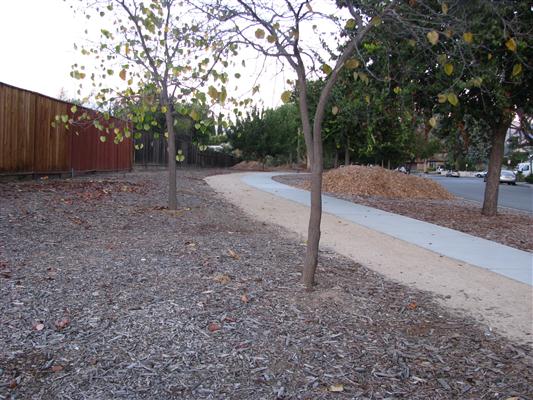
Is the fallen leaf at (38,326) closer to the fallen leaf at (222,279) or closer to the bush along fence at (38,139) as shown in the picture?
the fallen leaf at (222,279)

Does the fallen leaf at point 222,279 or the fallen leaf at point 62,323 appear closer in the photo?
the fallen leaf at point 62,323

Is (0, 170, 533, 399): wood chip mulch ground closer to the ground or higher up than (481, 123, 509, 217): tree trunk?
closer to the ground

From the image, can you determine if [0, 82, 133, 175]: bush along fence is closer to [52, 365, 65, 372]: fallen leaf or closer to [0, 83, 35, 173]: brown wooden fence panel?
[0, 83, 35, 173]: brown wooden fence panel

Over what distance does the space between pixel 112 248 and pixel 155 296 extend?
1.99 metres

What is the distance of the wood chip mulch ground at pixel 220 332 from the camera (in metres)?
3.22

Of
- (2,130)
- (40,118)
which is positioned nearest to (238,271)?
(2,130)

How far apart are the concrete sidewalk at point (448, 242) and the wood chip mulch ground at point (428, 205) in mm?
507

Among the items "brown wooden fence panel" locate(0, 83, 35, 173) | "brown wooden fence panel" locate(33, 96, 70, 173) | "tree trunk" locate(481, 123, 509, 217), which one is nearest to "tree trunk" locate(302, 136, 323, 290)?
"tree trunk" locate(481, 123, 509, 217)

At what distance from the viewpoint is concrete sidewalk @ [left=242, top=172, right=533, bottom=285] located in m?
6.93

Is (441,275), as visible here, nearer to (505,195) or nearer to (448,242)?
(448,242)

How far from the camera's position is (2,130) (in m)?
11.4

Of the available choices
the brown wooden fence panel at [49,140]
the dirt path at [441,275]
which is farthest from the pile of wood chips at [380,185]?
the brown wooden fence panel at [49,140]

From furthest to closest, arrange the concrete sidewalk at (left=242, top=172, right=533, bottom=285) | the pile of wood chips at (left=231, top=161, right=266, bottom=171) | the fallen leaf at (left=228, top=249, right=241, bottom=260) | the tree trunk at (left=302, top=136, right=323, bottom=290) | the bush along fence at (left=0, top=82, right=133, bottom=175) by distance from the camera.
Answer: the pile of wood chips at (left=231, top=161, right=266, bottom=171)
the bush along fence at (left=0, top=82, right=133, bottom=175)
the concrete sidewalk at (left=242, top=172, right=533, bottom=285)
the fallen leaf at (left=228, top=249, right=241, bottom=260)
the tree trunk at (left=302, top=136, right=323, bottom=290)

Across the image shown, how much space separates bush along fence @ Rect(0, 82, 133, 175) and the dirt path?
521 centimetres
